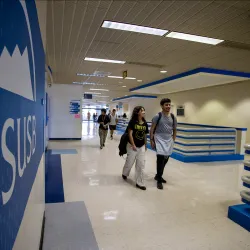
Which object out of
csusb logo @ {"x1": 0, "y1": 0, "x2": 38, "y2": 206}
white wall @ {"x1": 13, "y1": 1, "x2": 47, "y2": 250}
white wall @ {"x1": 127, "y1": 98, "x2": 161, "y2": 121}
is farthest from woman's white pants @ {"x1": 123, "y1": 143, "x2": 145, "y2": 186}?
white wall @ {"x1": 127, "y1": 98, "x2": 161, "y2": 121}

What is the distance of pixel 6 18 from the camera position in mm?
649

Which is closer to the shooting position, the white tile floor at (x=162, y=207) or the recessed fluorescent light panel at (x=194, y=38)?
the white tile floor at (x=162, y=207)

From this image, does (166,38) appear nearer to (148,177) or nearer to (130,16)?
(130,16)

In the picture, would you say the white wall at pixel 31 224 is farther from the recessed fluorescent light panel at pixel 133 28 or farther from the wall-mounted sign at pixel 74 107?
the wall-mounted sign at pixel 74 107

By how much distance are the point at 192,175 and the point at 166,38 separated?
2985mm

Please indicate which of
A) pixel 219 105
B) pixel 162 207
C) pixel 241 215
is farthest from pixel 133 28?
pixel 219 105

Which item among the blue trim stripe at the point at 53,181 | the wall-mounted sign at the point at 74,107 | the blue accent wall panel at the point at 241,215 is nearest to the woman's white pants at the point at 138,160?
the blue trim stripe at the point at 53,181

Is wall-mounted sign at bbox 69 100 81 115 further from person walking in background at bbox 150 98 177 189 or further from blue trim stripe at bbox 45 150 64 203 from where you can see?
person walking in background at bbox 150 98 177 189

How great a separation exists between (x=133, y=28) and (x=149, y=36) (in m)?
0.48

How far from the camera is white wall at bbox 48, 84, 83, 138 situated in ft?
31.0

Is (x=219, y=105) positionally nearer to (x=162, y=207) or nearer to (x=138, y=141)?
(x=138, y=141)

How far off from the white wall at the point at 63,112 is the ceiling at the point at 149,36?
2776 mm

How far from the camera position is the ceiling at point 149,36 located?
122 inches

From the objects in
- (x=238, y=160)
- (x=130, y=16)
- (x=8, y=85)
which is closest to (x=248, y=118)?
(x=238, y=160)
